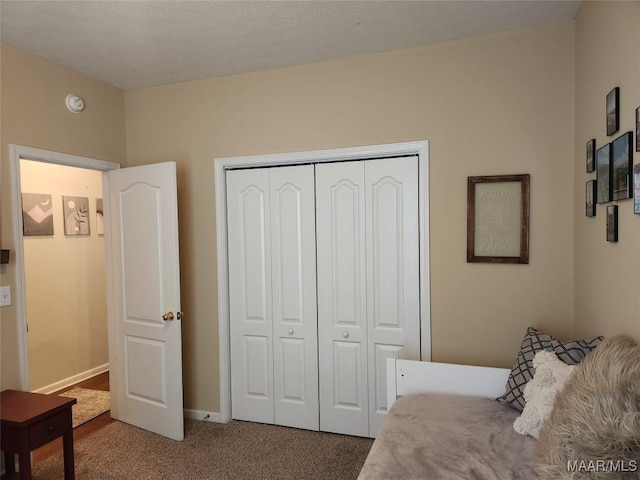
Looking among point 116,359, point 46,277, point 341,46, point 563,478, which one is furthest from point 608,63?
point 46,277

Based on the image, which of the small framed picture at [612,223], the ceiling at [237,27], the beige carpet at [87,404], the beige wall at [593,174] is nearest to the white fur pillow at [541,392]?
the beige wall at [593,174]

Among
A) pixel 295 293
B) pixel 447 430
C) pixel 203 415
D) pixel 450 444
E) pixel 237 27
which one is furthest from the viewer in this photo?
pixel 203 415

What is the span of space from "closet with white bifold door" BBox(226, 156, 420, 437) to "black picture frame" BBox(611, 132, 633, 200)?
120 centimetres

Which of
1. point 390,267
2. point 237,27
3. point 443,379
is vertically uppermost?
point 237,27

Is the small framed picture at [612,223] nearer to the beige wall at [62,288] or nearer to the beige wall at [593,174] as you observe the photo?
the beige wall at [593,174]

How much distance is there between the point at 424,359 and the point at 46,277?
351 centimetres

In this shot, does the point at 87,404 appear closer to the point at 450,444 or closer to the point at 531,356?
the point at 450,444

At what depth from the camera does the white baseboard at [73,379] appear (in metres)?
3.96

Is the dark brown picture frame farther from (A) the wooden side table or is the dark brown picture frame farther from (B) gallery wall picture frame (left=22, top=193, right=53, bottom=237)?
(B) gallery wall picture frame (left=22, top=193, right=53, bottom=237)

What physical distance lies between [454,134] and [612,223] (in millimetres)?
1157

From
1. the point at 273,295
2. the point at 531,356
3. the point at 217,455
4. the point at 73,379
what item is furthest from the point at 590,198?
the point at 73,379

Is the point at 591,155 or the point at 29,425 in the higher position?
the point at 591,155

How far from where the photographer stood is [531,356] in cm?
202

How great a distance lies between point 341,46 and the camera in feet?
8.77
